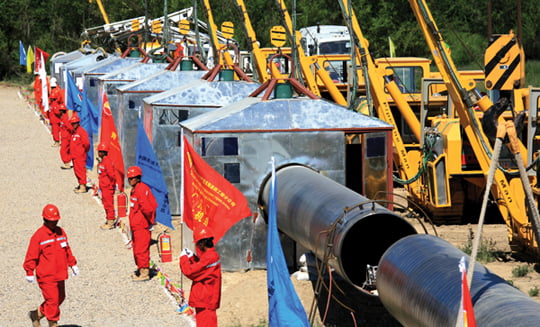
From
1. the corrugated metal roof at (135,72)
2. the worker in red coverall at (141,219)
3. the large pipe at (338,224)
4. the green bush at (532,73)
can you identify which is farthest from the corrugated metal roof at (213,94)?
the green bush at (532,73)

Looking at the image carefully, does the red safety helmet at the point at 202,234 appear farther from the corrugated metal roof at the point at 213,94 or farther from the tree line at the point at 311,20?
the tree line at the point at 311,20

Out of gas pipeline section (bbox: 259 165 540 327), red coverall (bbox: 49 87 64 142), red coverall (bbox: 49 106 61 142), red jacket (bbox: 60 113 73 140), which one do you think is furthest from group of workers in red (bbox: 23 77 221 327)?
red coverall (bbox: 49 87 64 142)

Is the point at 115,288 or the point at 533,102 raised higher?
the point at 533,102

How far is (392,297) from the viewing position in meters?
8.62

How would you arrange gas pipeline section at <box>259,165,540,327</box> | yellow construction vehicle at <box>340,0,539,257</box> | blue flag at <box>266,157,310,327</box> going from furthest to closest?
yellow construction vehicle at <box>340,0,539,257</box> → blue flag at <box>266,157,310,327</box> → gas pipeline section at <box>259,165,540,327</box>

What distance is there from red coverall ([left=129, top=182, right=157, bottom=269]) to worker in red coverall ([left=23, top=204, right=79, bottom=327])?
2.51m

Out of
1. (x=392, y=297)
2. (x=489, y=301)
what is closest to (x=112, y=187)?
(x=392, y=297)

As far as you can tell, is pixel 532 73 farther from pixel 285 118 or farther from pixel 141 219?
pixel 141 219

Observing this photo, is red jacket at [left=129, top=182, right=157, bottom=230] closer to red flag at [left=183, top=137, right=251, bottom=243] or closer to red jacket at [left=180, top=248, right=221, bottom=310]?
red flag at [left=183, top=137, right=251, bottom=243]

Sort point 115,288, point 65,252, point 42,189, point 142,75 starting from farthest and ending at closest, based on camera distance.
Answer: point 142,75
point 42,189
point 115,288
point 65,252

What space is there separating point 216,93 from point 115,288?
5.76 m

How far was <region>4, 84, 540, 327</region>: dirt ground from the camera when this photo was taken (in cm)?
1154

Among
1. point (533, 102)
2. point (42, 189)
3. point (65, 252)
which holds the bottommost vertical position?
point (42, 189)

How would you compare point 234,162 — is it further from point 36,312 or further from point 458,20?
point 458,20
